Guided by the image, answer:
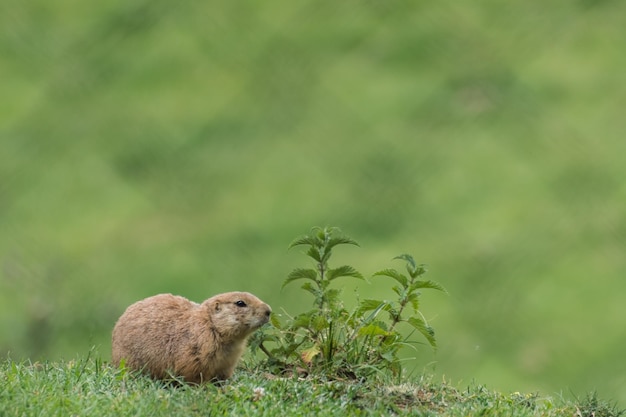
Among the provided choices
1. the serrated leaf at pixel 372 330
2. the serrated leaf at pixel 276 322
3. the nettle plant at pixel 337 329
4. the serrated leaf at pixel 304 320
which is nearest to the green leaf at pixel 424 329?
the nettle plant at pixel 337 329

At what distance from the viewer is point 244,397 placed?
176 inches

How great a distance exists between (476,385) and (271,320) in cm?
82

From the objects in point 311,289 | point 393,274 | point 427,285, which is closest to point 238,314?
point 311,289

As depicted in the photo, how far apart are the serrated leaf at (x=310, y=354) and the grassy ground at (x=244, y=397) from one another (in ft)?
0.29

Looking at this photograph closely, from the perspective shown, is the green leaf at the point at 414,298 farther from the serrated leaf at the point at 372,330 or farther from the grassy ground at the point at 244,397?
the grassy ground at the point at 244,397

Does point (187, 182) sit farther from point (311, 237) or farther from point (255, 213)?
point (311, 237)

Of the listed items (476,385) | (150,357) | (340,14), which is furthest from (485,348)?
(340,14)

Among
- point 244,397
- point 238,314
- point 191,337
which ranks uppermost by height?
point 238,314

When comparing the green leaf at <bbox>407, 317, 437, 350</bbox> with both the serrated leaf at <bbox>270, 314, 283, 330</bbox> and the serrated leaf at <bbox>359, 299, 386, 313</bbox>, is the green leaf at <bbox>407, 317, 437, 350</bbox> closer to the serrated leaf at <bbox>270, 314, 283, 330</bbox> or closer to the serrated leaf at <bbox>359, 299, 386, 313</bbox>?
the serrated leaf at <bbox>359, 299, 386, 313</bbox>

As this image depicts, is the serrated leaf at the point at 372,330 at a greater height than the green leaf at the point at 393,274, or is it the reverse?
the green leaf at the point at 393,274

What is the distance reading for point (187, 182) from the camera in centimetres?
674

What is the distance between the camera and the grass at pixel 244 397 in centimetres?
423

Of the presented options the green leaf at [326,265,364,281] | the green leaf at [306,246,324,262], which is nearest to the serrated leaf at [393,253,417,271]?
the green leaf at [326,265,364,281]

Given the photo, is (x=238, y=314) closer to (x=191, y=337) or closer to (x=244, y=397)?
(x=191, y=337)
